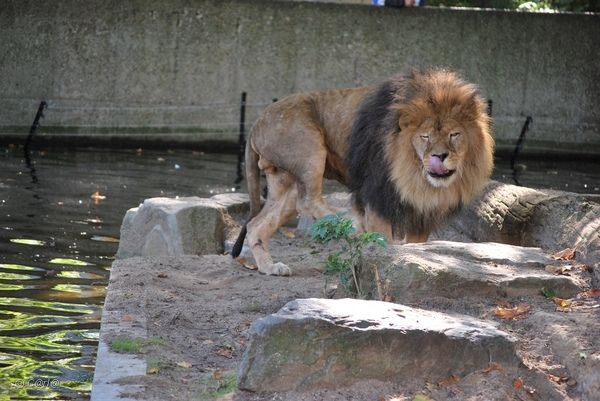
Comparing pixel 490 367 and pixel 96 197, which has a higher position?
pixel 490 367

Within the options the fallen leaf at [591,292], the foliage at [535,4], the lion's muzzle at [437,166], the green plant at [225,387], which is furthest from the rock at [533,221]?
the foliage at [535,4]

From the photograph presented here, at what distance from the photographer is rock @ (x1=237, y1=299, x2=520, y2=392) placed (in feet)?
10.9

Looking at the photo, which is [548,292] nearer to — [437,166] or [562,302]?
[562,302]

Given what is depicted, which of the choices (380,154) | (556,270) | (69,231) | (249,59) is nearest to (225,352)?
(556,270)

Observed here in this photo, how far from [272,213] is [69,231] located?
2.43 meters

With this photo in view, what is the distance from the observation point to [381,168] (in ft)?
17.3

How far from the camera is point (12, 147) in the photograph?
12070mm

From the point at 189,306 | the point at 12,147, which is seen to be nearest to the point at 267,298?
the point at 189,306

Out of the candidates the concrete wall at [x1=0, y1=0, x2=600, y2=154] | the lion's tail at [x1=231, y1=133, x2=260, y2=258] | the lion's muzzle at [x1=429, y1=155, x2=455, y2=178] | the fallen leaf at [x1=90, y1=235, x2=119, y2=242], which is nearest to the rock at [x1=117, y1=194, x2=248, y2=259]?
the fallen leaf at [x1=90, y1=235, x2=119, y2=242]

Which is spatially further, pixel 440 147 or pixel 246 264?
pixel 246 264

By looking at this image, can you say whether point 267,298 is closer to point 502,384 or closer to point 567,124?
point 502,384

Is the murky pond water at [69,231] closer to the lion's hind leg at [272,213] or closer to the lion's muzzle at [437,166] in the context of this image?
the lion's hind leg at [272,213]

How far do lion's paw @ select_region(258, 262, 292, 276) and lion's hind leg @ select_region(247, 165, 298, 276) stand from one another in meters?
0.04

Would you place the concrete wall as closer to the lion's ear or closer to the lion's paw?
the lion's paw
